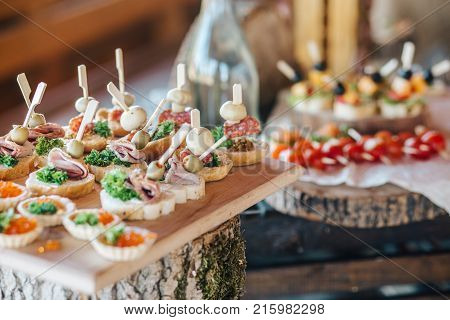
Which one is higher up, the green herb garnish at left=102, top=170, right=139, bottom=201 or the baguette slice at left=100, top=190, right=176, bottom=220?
the green herb garnish at left=102, top=170, right=139, bottom=201

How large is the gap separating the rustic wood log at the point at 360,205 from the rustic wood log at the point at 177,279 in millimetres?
1031

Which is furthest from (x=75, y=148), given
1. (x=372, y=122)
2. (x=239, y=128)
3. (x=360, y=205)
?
(x=372, y=122)

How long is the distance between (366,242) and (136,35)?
4.77 metres

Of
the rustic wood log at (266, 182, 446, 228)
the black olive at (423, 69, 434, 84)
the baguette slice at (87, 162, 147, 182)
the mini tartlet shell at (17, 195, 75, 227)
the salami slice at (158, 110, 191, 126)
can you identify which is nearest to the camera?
the mini tartlet shell at (17, 195, 75, 227)

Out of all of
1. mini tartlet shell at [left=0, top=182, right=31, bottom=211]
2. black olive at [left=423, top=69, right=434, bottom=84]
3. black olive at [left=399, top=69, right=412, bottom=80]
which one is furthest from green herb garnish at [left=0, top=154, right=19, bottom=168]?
black olive at [left=423, top=69, right=434, bottom=84]

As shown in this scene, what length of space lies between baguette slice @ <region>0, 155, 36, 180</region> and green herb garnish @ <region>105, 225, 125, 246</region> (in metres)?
0.62

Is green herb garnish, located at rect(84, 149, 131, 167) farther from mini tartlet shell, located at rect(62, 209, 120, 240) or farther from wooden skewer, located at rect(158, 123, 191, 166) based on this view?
mini tartlet shell, located at rect(62, 209, 120, 240)

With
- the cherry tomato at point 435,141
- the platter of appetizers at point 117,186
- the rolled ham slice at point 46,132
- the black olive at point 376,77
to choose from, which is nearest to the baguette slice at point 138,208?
the platter of appetizers at point 117,186

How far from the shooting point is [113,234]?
73.5 inches

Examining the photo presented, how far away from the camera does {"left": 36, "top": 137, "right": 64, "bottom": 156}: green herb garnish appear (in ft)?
8.10

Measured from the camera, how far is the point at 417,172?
354 cm

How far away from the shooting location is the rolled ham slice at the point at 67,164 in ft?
7.46

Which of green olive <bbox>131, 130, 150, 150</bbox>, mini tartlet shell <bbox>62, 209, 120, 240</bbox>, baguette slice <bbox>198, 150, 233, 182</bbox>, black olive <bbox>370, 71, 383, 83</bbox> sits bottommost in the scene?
mini tartlet shell <bbox>62, 209, 120, 240</bbox>
